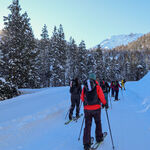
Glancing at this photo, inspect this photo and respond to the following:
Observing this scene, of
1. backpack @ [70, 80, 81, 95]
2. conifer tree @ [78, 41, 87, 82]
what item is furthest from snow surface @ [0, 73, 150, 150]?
conifer tree @ [78, 41, 87, 82]

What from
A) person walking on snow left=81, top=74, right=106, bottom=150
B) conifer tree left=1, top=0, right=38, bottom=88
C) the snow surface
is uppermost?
conifer tree left=1, top=0, right=38, bottom=88

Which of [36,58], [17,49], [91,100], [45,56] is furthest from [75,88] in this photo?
[45,56]

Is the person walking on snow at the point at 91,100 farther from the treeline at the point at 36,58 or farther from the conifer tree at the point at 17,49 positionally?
the conifer tree at the point at 17,49

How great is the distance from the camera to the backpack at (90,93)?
4207 mm

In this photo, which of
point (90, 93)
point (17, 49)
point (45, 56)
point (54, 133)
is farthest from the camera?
point (45, 56)

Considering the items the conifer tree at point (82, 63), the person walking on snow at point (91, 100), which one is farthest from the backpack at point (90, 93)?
the conifer tree at point (82, 63)

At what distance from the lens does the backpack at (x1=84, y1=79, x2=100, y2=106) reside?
4207 mm

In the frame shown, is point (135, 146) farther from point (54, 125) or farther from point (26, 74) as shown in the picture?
point (26, 74)

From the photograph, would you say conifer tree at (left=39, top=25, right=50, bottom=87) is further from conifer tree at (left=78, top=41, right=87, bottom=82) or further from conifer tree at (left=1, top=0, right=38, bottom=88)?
conifer tree at (left=1, top=0, right=38, bottom=88)

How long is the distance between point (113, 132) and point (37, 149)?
2.98 metres

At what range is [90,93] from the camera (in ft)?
14.0

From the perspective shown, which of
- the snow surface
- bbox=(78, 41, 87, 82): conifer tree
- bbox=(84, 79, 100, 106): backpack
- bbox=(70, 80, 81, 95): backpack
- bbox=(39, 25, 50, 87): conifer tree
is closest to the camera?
bbox=(84, 79, 100, 106): backpack

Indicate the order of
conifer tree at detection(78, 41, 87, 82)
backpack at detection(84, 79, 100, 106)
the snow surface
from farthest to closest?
1. conifer tree at detection(78, 41, 87, 82)
2. the snow surface
3. backpack at detection(84, 79, 100, 106)

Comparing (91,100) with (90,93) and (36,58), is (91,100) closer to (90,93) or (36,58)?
(90,93)
